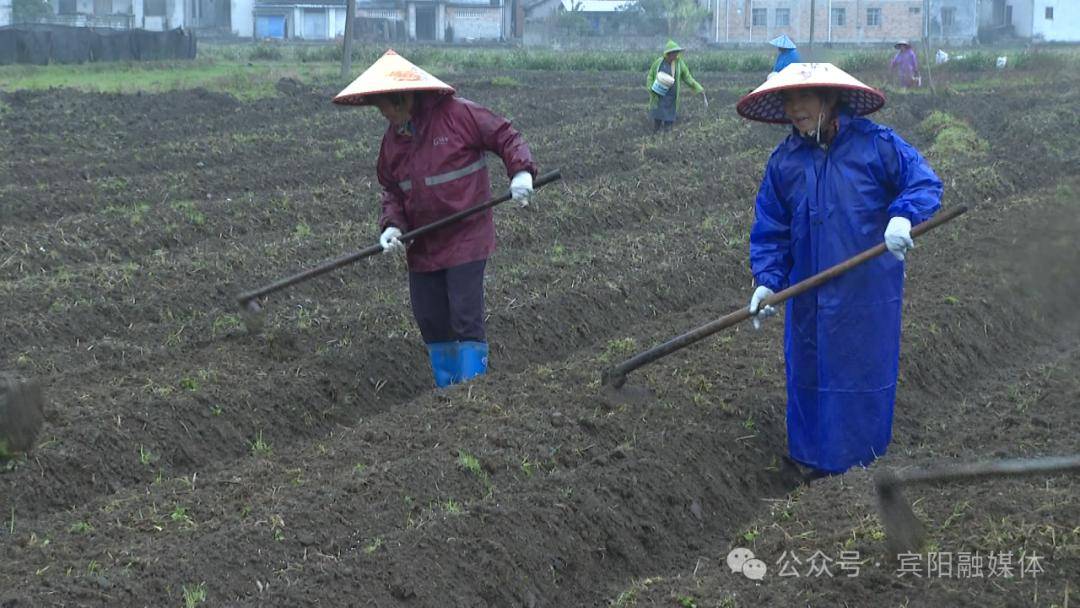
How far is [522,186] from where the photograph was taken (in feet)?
22.6

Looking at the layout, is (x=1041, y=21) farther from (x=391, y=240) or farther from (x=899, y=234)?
(x=899, y=234)

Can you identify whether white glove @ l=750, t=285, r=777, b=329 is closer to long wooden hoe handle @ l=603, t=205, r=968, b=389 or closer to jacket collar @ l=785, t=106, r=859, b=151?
long wooden hoe handle @ l=603, t=205, r=968, b=389

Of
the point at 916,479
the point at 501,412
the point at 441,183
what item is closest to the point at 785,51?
the point at 441,183

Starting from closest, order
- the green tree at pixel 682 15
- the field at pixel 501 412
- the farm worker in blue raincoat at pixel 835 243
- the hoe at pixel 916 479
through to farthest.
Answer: the hoe at pixel 916 479
the field at pixel 501 412
the farm worker in blue raincoat at pixel 835 243
the green tree at pixel 682 15

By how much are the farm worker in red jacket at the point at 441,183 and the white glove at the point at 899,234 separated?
1887 millimetres

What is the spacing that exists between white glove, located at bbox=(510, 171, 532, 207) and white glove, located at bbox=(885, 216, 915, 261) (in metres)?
1.87

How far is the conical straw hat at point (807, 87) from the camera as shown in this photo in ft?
19.3

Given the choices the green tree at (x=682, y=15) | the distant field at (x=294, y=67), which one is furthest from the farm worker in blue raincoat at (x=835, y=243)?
the green tree at (x=682, y=15)

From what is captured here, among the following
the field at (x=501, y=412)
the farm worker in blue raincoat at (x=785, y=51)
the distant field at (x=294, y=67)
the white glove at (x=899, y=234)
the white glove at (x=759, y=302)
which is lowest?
the field at (x=501, y=412)

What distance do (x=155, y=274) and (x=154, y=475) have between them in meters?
3.32

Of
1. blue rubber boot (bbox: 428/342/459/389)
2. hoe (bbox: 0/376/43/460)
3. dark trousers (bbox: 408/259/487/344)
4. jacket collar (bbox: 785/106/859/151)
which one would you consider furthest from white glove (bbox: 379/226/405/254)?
jacket collar (bbox: 785/106/859/151)

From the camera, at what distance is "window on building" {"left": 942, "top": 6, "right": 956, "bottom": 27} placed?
2426 inches

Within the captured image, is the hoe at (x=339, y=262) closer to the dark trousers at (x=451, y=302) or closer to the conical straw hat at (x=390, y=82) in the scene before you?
the dark trousers at (x=451, y=302)

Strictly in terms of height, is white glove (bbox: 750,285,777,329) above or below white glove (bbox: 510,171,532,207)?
below
